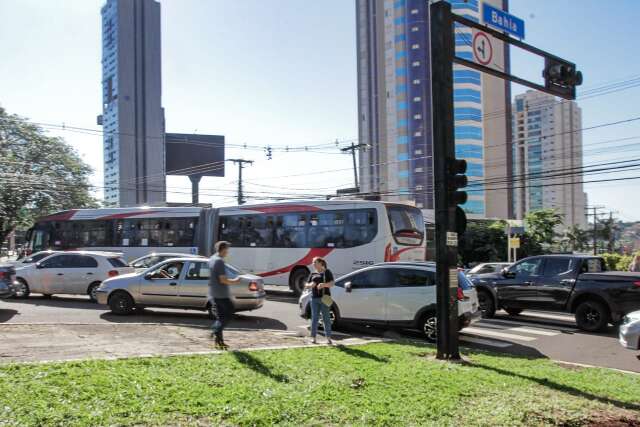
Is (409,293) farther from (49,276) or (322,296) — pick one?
(49,276)

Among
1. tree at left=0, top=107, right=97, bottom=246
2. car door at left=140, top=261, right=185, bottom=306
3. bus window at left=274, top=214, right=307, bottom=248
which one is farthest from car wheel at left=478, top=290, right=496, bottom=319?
tree at left=0, top=107, right=97, bottom=246

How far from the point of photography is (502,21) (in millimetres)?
10172

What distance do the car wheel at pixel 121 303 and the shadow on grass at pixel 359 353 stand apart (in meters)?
6.55

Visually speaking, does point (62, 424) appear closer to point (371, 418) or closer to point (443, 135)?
point (371, 418)

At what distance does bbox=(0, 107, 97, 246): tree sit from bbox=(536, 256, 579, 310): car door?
37.5 m

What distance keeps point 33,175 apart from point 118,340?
121 feet

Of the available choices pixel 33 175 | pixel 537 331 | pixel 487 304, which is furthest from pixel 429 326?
pixel 33 175

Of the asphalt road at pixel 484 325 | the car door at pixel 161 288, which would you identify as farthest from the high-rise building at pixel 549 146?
the car door at pixel 161 288

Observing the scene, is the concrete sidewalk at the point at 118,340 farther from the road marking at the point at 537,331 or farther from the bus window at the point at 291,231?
the bus window at the point at 291,231

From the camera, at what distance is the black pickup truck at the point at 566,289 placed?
12.3 m

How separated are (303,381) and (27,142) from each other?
1641 inches

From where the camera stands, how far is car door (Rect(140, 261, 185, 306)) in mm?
13242

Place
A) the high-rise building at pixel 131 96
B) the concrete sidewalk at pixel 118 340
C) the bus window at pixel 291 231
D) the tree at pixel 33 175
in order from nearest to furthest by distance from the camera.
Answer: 1. the concrete sidewalk at pixel 118 340
2. the bus window at pixel 291 231
3. the tree at pixel 33 175
4. the high-rise building at pixel 131 96

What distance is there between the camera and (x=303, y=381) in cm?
626
